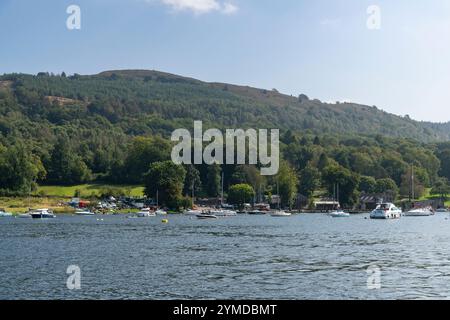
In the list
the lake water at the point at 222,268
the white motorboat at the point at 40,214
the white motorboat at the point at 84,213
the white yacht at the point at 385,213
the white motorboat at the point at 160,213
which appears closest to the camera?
the lake water at the point at 222,268

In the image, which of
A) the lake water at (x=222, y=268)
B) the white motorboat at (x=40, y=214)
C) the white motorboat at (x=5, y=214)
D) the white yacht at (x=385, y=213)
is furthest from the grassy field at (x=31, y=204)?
the lake water at (x=222, y=268)

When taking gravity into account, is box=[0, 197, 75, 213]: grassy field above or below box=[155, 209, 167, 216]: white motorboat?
above

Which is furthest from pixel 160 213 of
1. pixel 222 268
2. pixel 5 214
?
pixel 222 268

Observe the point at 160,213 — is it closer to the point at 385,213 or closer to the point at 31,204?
the point at 31,204

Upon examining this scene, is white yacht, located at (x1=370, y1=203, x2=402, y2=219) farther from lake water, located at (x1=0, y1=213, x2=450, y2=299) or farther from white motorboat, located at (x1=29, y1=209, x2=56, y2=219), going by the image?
lake water, located at (x1=0, y1=213, x2=450, y2=299)

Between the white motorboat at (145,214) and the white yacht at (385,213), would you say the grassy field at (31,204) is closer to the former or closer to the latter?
the white motorboat at (145,214)

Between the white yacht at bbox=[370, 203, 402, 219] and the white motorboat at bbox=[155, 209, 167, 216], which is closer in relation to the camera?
the white yacht at bbox=[370, 203, 402, 219]

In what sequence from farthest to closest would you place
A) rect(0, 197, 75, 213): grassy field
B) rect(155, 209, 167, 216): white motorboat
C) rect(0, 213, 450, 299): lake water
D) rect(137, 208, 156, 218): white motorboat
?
1. rect(155, 209, 167, 216): white motorboat
2. rect(0, 197, 75, 213): grassy field
3. rect(137, 208, 156, 218): white motorboat
4. rect(0, 213, 450, 299): lake water

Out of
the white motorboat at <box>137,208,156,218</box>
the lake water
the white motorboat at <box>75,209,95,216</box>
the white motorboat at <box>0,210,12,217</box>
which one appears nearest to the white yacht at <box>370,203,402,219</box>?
the white motorboat at <box>137,208,156,218</box>

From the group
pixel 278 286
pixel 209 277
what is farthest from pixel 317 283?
pixel 209 277

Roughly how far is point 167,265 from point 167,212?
13887cm
